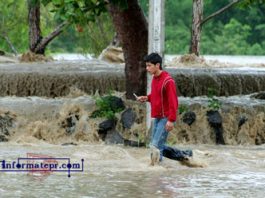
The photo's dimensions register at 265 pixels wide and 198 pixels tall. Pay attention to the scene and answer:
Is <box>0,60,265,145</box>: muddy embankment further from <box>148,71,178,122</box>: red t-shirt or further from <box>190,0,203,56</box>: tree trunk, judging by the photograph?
<box>190,0,203,56</box>: tree trunk

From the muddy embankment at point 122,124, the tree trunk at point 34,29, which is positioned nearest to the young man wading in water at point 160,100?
the muddy embankment at point 122,124

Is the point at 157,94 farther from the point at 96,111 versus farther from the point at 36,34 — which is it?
the point at 36,34

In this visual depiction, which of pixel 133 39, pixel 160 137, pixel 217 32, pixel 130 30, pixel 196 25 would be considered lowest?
pixel 160 137

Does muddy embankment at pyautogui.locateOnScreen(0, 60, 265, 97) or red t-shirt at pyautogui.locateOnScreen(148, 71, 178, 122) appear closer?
red t-shirt at pyautogui.locateOnScreen(148, 71, 178, 122)

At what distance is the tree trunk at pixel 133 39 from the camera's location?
18.1 meters

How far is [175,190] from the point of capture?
11.5 m

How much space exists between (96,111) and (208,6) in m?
42.3

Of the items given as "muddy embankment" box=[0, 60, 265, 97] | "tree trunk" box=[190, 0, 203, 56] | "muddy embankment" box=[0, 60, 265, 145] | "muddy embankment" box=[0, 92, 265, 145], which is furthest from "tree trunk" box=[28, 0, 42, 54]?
"muddy embankment" box=[0, 92, 265, 145]

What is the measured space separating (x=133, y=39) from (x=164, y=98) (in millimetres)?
5556

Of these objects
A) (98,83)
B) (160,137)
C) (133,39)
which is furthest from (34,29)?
(160,137)

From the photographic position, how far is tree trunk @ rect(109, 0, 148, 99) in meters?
18.1

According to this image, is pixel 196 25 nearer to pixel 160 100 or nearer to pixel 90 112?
pixel 90 112

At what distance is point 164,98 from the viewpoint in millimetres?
12953

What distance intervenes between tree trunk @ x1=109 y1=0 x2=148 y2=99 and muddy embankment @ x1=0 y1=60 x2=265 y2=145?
0.39 meters
